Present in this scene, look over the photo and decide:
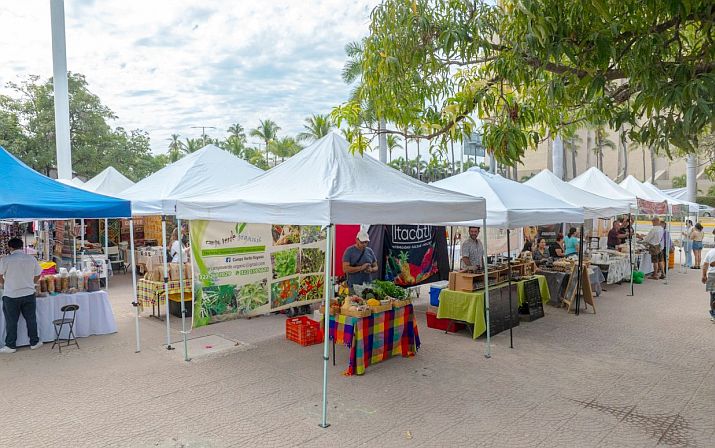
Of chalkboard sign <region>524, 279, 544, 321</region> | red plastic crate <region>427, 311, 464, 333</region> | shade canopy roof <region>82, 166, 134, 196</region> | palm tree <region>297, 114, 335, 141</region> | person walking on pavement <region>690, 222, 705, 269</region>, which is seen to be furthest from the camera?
palm tree <region>297, 114, 335, 141</region>

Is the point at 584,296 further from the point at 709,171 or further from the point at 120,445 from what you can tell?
the point at 120,445

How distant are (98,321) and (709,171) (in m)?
9.51

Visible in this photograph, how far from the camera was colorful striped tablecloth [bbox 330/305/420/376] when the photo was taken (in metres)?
6.09

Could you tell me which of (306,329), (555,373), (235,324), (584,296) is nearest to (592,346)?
(555,373)

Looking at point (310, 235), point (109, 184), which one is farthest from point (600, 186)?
point (109, 184)

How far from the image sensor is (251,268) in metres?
6.82

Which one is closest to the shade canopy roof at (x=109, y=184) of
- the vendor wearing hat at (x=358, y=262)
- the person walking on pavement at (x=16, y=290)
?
the person walking on pavement at (x=16, y=290)

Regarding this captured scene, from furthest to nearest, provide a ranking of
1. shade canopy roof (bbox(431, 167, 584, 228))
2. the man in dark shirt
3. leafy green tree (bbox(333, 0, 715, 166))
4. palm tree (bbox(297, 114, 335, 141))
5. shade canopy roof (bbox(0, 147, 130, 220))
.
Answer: palm tree (bbox(297, 114, 335, 141)), the man in dark shirt, shade canopy roof (bbox(431, 167, 584, 228)), shade canopy roof (bbox(0, 147, 130, 220)), leafy green tree (bbox(333, 0, 715, 166))

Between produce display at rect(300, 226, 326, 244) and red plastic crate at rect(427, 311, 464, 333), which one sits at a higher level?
produce display at rect(300, 226, 326, 244)

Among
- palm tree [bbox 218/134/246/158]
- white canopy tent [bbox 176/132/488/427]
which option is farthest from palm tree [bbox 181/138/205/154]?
white canopy tent [bbox 176/132/488/427]

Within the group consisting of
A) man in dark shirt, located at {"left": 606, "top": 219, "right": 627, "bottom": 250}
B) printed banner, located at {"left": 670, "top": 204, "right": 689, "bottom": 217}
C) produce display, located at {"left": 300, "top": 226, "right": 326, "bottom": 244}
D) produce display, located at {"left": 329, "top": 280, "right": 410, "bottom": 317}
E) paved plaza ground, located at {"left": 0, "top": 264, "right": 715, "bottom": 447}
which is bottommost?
paved plaza ground, located at {"left": 0, "top": 264, "right": 715, "bottom": 447}

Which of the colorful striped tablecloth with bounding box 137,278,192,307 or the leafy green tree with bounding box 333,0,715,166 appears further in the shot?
the colorful striped tablecloth with bounding box 137,278,192,307

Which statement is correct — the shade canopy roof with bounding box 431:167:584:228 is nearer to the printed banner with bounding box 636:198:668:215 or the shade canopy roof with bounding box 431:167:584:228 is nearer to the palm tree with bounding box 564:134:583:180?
the palm tree with bounding box 564:134:583:180

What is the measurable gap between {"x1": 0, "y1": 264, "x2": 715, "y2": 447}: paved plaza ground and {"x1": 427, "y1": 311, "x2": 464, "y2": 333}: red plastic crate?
256 millimetres
